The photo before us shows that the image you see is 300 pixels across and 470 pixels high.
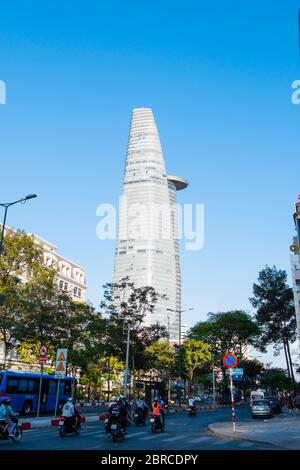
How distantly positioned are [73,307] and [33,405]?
38.1ft

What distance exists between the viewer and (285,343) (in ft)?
179

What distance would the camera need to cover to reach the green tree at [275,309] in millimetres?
54781

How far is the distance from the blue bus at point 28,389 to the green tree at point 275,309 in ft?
101

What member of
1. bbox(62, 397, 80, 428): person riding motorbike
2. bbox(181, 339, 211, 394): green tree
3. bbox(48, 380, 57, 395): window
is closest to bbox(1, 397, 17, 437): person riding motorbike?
bbox(62, 397, 80, 428): person riding motorbike

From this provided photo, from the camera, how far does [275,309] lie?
5588 centimetres

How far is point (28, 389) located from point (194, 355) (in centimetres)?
4284

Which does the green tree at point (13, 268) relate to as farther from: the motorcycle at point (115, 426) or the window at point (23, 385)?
the motorcycle at point (115, 426)

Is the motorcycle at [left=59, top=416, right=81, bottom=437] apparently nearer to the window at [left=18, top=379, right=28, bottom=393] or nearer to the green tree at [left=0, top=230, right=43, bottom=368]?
the window at [left=18, top=379, right=28, bottom=393]

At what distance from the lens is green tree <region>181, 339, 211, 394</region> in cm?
6800

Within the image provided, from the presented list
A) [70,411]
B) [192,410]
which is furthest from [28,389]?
[70,411]

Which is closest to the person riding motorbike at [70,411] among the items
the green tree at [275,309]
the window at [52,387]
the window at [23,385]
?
the window at [23,385]

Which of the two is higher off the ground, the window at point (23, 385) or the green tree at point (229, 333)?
the green tree at point (229, 333)

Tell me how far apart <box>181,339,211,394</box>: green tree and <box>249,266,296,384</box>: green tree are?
14.3m
